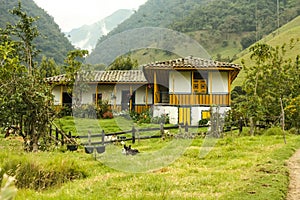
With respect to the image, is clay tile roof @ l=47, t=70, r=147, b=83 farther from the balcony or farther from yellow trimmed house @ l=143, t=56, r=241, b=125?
the balcony

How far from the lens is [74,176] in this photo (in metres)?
7.98

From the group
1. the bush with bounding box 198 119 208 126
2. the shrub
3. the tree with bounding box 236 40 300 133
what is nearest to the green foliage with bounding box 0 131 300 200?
the tree with bounding box 236 40 300 133

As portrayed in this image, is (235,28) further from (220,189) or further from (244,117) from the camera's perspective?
(220,189)

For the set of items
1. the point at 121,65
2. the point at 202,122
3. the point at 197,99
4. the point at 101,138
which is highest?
the point at 121,65

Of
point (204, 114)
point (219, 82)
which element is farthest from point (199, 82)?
point (204, 114)

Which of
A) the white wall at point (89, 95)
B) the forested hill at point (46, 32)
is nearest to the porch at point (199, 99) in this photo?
the white wall at point (89, 95)

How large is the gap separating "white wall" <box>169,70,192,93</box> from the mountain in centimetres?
4698

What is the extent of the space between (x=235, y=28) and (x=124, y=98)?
57.9 metres

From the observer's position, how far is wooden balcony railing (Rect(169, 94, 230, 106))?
20.7m

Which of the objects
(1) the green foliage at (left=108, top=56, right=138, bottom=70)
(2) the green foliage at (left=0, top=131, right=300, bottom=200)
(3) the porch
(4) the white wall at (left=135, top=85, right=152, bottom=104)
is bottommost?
(2) the green foliage at (left=0, top=131, right=300, bottom=200)

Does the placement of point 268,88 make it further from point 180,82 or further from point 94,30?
point 94,30

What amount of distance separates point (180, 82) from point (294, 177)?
44.9ft

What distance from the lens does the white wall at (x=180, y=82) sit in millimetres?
20953

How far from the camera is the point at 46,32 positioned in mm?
74250
